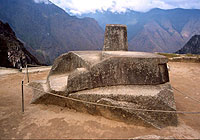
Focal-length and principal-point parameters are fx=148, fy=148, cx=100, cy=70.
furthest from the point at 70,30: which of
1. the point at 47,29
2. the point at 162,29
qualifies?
the point at 162,29

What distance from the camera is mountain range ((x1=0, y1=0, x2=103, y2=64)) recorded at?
51.7m

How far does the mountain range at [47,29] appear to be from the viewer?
51.7 metres

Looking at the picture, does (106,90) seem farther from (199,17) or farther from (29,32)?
(199,17)

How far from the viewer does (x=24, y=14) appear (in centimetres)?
5803

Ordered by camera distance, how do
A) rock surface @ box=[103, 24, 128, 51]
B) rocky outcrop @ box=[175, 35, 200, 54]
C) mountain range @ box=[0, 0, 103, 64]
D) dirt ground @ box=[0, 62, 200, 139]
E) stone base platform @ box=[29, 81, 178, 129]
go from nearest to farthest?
1. dirt ground @ box=[0, 62, 200, 139]
2. stone base platform @ box=[29, 81, 178, 129]
3. rock surface @ box=[103, 24, 128, 51]
4. rocky outcrop @ box=[175, 35, 200, 54]
5. mountain range @ box=[0, 0, 103, 64]

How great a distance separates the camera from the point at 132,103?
3.68 meters

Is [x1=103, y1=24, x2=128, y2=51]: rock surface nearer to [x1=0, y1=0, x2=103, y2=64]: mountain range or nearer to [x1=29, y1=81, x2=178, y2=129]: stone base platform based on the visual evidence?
[x1=29, y1=81, x2=178, y2=129]: stone base platform

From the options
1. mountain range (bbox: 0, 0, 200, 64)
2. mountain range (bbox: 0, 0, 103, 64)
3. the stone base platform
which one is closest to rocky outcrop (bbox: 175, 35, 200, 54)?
mountain range (bbox: 0, 0, 200, 64)

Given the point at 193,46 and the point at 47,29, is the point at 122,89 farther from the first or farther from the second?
the point at 47,29

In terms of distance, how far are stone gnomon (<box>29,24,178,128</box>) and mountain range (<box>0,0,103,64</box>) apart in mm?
45307

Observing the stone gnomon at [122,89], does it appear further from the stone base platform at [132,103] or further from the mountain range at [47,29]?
the mountain range at [47,29]

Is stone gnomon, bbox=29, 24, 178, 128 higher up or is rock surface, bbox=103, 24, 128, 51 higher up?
rock surface, bbox=103, 24, 128, 51

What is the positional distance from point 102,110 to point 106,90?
1.75 feet

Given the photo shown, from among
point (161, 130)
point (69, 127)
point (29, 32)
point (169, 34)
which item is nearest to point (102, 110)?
point (69, 127)
